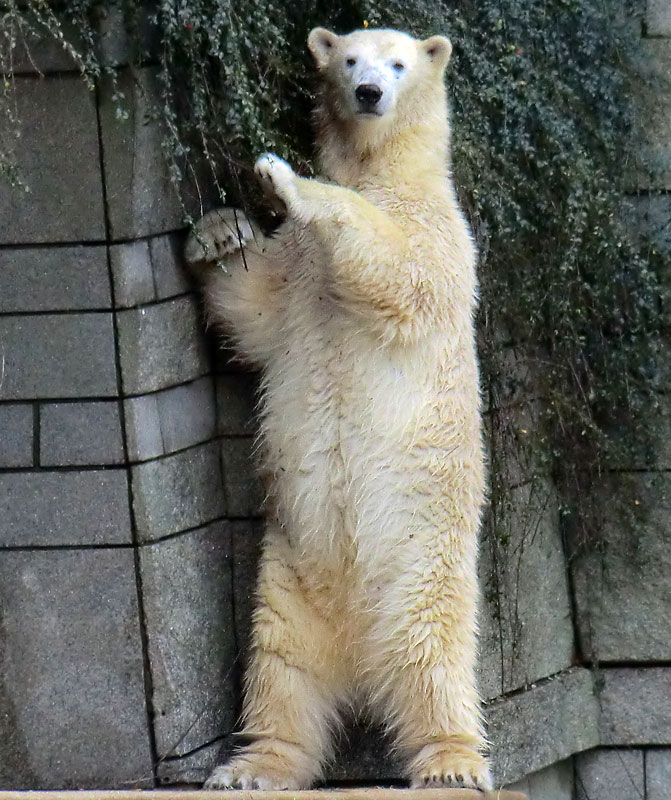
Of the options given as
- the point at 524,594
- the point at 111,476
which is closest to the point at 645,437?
Result: the point at 524,594

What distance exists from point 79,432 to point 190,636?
2.40 ft

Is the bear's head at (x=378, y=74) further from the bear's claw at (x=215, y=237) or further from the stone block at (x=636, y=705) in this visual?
the stone block at (x=636, y=705)

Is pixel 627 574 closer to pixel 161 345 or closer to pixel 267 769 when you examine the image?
pixel 267 769

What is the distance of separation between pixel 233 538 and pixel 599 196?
1.76m

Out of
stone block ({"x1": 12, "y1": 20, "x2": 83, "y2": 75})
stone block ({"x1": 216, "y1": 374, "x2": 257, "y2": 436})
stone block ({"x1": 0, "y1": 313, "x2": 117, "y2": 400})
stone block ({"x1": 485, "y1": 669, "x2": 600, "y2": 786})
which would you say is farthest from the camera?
stone block ({"x1": 485, "y1": 669, "x2": 600, "y2": 786})

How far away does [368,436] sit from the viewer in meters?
3.89

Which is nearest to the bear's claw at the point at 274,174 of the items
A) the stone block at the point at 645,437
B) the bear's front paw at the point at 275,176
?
the bear's front paw at the point at 275,176

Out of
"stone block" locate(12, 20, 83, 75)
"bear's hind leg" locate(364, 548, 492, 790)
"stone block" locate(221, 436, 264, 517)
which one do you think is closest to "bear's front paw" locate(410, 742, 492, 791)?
"bear's hind leg" locate(364, 548, 492, 790)

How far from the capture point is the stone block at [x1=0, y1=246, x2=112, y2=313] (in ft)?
12.2

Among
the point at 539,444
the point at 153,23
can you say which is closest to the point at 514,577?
the point at 539,444

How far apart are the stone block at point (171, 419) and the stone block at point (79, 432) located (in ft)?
0.16

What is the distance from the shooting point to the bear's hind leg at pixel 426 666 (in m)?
3.83

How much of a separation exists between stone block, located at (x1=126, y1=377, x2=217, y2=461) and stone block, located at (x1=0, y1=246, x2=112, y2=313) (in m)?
0.33

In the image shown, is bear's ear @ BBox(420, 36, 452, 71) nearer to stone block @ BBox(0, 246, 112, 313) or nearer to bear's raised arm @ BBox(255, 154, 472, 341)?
bear's raised arm @ BBox(255, 154, 472, 341)
